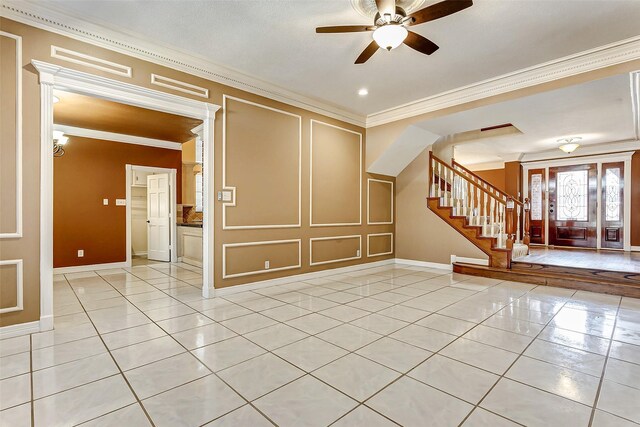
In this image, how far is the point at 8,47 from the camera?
2738 millimetres

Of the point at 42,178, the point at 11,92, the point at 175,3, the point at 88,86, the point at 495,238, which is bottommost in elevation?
the point at 495,238

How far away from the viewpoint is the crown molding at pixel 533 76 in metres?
3.53

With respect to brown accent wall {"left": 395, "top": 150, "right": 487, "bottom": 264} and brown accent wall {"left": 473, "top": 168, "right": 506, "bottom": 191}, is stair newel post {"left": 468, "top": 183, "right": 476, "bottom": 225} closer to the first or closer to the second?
brown accent wall {"left": 395, "top": 150, "right": 487, "bottom": 264}

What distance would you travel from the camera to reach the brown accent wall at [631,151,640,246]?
770cm

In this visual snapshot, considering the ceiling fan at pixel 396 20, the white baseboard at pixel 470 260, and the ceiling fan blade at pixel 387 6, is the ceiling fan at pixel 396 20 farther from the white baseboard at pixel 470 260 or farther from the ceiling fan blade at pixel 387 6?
the white baseboard at pixel 470 260

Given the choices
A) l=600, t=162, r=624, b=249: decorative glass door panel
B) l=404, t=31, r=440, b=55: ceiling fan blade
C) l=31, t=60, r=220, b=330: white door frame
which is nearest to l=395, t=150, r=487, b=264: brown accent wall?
l=404, t=31, r=440, b=55: ceiling fan blade

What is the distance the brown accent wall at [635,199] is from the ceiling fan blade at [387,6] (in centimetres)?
905

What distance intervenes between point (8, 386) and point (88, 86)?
2.73 meters

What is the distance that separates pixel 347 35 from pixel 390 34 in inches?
33.5

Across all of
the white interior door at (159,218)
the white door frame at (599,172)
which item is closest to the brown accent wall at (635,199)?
the white door frame at (599,172)

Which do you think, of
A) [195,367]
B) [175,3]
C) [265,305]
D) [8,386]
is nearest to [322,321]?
[265,305]

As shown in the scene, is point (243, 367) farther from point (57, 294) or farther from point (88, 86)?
point (57, 294)

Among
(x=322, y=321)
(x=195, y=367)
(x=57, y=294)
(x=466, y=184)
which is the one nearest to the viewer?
(x=195, y=367)

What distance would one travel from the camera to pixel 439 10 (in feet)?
8.07
